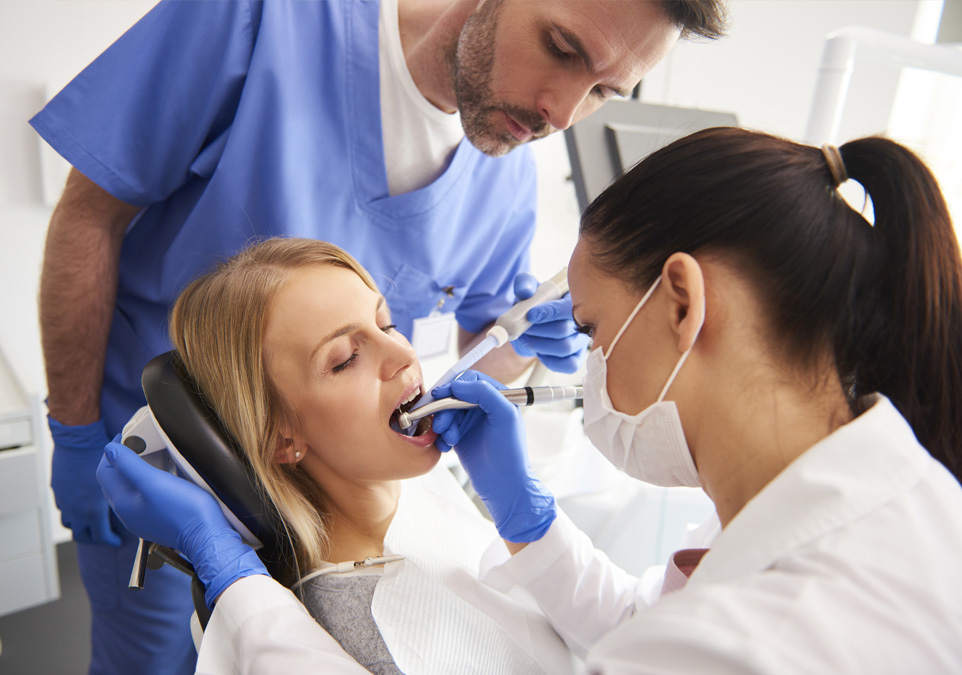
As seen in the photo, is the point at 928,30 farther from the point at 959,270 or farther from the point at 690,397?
the point at 690,397

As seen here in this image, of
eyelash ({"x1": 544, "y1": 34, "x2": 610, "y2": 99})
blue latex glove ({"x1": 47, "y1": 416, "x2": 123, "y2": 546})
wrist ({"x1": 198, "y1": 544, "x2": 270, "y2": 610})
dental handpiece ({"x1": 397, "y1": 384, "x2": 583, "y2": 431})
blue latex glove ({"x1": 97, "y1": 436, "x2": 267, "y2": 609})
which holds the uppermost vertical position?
eyelash ({"x1": 544, "y1": 34, "x2": 610, "y2": 99})

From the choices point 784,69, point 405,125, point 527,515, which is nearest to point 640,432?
point 527,515

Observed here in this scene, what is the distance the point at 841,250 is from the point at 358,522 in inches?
36.1

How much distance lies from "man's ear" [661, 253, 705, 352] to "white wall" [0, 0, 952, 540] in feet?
3.43

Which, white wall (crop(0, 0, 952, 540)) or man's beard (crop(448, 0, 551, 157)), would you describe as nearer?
man's beard (crop(448, 0, 551, 157))

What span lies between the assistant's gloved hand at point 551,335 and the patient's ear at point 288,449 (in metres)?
0.52

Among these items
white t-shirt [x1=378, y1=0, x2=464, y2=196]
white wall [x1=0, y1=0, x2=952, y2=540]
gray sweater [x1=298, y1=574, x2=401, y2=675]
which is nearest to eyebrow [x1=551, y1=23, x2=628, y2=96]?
white t-shirt [x1=378, y1=0, x2=464, y2=196]

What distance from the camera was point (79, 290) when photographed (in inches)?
46.6

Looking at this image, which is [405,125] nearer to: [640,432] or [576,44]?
[576,44]

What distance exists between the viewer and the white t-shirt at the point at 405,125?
1.30 metres

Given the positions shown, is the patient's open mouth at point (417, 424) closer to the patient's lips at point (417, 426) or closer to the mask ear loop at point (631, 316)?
the patient's lips at point (417, 426)

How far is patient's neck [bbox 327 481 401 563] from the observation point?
45.2 inches

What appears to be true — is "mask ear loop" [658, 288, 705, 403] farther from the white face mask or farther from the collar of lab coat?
the collar of lab coat

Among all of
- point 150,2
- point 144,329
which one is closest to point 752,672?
point 144,329
